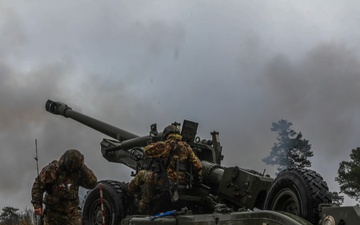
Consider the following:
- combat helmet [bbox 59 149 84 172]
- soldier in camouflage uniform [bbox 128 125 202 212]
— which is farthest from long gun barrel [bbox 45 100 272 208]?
combat helmet [bbox 59 149 84 172]

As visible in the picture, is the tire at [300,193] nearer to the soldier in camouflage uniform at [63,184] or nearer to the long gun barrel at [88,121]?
the soldier in camouflage uniform at [63,184]

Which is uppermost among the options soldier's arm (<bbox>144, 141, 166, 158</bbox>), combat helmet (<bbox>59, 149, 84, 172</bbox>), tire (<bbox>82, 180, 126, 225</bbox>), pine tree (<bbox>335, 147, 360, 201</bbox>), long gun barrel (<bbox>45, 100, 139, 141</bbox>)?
pine tree (<bbox>335, 147, 360, 201</bbox>)

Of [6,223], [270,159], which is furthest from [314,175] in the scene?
[270,159]

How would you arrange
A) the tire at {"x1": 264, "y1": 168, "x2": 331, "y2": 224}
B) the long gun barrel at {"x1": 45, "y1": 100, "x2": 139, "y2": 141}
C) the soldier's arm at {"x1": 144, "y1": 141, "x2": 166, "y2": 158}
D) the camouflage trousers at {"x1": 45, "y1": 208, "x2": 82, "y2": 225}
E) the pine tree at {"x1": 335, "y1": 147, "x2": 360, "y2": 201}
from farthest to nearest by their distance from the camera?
the pine tree at {"x1": 335, "y1": 147, "x2": 360, "y2": 201} → the long gun barrel at {"x1": 45, "y1": 100, "x2": 139, "y2": 141} → the camouflage trousers at {"x1": 45, "y1": 208, "x2": 82, "y2": 225} → the soldier's arm at {"x1": 144, "y1": 141, "x2": 166, "y2": 158} → the tire at {"x1": 264, "y1": 168, "x2": 331, "y2": 224}

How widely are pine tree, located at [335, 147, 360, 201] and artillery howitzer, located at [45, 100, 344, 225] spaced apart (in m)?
18.9

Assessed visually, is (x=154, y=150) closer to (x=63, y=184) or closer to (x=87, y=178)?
(x=87, y=178)

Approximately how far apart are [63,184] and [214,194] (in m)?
2.47

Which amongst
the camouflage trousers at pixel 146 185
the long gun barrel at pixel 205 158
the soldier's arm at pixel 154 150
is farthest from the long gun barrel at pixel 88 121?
the soldier's arm at pixel 154 150

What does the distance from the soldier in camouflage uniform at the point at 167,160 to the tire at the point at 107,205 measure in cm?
74

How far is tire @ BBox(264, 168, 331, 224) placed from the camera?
6.91m

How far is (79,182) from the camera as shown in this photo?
965cm

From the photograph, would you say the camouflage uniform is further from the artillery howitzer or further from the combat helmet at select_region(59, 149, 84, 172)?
the combat helmet at select_region(59, 149, 84, 172)

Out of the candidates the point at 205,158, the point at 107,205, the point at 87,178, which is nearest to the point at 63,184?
the point at 87,178

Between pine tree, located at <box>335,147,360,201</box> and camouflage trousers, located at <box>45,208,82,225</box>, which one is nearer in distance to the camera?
camouflage trousers, located at <box>45,208,82,225</box>
